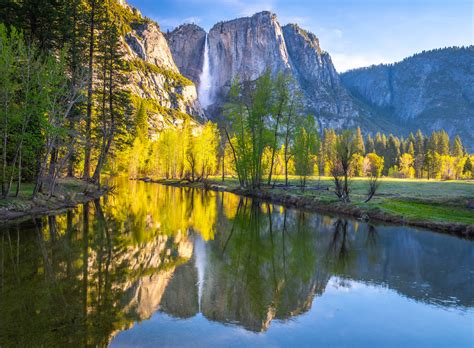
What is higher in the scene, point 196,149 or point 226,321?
point 196,149

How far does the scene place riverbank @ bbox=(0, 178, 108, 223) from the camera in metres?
21.5

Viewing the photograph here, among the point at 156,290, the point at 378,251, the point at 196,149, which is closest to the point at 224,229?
the point at 378,251

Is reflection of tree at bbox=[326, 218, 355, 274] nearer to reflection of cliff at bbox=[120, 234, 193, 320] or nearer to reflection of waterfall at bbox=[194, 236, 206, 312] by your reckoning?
reflection of waterfall at bbox=[194, 236, 206, 312]

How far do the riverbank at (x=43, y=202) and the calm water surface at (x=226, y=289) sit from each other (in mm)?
3197

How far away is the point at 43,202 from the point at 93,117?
618 inches

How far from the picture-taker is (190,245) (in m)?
16.8

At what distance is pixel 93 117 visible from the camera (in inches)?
1529

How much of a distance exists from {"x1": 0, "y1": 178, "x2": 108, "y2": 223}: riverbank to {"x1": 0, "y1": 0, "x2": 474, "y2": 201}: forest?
875mm

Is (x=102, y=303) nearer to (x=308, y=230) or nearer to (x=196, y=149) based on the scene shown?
(x=308, y=230)

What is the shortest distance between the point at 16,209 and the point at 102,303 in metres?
16.6

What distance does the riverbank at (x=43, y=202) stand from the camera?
21508 millimetres

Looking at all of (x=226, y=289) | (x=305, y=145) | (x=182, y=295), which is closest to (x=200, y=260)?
(x=226, y=289)

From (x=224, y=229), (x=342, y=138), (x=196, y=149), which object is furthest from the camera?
(x=196, y=149)

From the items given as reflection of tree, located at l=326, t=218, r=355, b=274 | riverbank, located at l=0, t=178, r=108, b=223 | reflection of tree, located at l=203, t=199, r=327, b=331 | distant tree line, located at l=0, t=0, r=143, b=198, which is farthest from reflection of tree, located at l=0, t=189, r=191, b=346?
distant tree line, located at l=0, t=0, r=143, b=198
